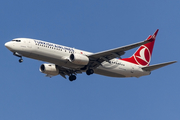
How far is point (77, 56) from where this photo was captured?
46000mm

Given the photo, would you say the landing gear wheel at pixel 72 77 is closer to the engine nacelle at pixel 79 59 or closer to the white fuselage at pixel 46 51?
the white fuselage at pixel 46 51

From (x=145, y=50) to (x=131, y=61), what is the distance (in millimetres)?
4472

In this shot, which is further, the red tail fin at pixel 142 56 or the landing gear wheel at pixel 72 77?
the red tail fin at pixel 142 56

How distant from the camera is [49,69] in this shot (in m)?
50.5

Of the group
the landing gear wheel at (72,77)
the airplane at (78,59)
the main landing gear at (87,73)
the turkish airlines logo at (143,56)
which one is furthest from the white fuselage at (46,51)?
the turkish airlines logo at (143,56)

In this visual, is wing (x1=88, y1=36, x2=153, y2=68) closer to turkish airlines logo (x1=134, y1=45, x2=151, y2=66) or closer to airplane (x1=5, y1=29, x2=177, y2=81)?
airplane (x1=5, y1=29, x2=177, y2=81)

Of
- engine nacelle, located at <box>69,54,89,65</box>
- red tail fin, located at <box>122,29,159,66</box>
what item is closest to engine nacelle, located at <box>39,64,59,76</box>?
engine nacelle, located at <box>69,54,89,65</box>

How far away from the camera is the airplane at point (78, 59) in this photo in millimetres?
44875

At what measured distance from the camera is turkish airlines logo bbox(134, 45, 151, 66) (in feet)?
181

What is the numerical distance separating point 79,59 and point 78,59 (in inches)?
6.3

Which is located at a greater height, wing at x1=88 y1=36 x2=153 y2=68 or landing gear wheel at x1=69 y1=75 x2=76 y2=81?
wing at x1=88 y1=36 x2=153 y2=68

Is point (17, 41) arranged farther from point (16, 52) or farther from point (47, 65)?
point (47, 65)

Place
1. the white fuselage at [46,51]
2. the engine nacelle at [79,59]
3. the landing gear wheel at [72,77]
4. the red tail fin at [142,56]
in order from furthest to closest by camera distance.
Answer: the red tail fin at [142,56]
the landing gear wheel at [72,77]
the engine nacelle at [79,59]
the white fuselage at [46,51]

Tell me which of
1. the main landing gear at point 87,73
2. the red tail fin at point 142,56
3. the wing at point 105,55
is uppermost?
the red tail fin at point 142,56
